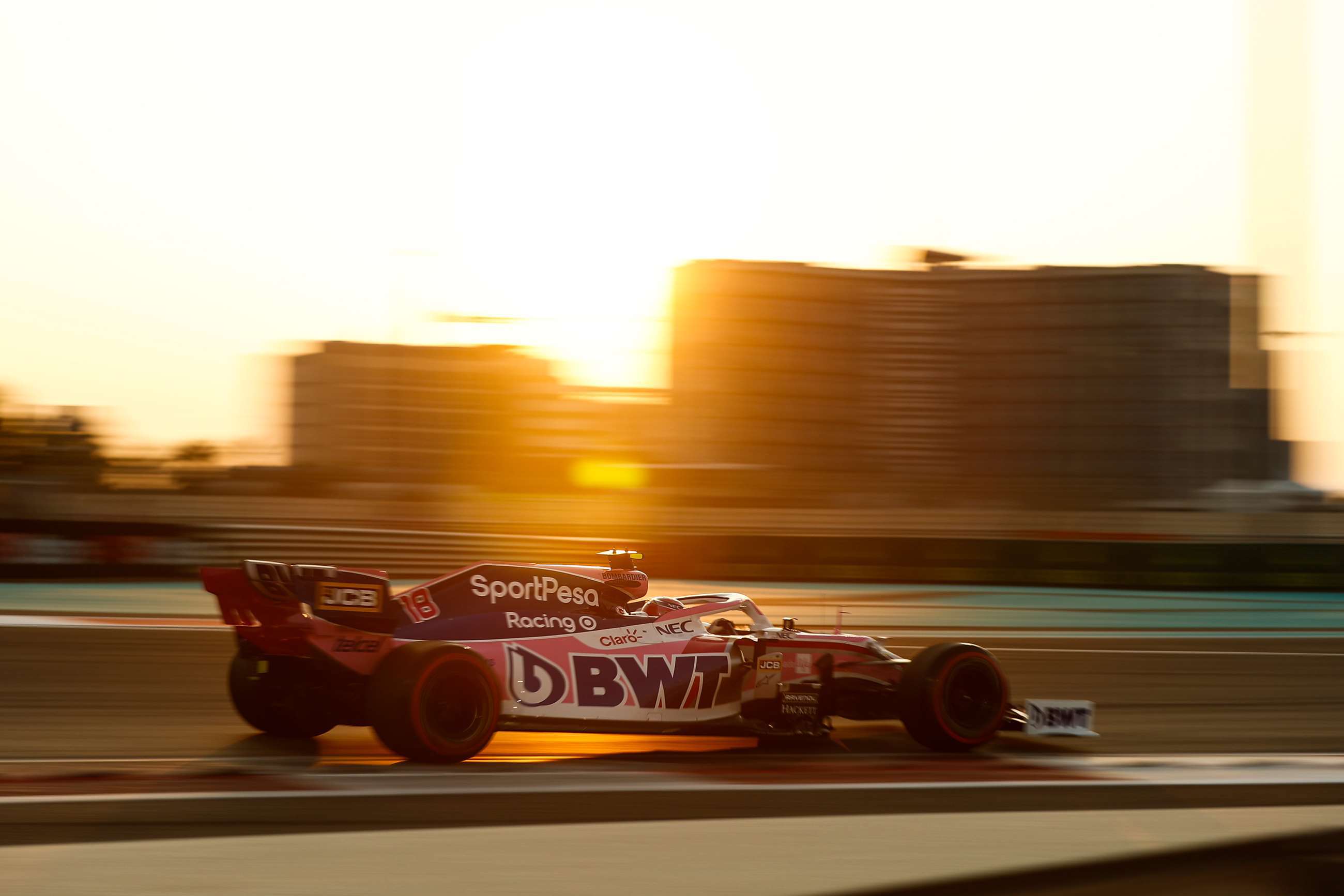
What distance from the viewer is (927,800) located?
21.6 ft

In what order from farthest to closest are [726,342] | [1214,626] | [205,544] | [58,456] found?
1. [726,342]
2. [58,456]
3. [205,544]
4. [1214,626]

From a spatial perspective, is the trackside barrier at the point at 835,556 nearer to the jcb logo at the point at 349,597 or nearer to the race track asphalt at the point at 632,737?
the race track asphalt at the point at 632,737

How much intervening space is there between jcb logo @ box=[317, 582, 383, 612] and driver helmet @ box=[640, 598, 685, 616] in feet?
5.58

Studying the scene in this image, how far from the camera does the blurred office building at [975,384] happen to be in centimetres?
7925

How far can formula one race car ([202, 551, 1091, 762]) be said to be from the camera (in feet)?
23.8

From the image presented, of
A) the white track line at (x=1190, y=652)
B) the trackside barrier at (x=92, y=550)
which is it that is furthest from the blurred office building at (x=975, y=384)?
the white track line at (x=1190, y=652)

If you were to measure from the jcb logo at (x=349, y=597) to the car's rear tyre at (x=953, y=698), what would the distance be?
10.9 feet

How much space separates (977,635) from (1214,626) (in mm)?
4923

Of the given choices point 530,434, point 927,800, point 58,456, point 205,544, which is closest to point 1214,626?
point 927,800

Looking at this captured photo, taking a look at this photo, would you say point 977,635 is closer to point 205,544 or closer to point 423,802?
point 423,802

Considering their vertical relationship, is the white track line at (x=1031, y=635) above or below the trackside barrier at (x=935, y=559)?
below

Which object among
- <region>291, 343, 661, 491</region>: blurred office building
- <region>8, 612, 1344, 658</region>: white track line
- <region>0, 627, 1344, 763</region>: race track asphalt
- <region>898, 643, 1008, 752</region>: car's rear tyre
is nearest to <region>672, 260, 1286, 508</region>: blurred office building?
<region>291, 343, 661, 491</region>: blurred office building

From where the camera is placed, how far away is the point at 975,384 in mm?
87375

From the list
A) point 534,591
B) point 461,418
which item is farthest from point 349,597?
point 461,418
